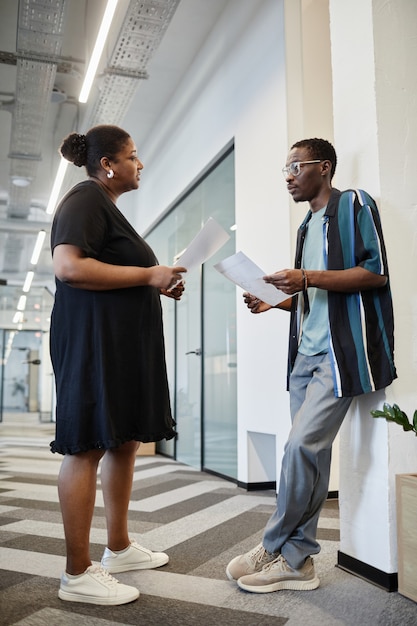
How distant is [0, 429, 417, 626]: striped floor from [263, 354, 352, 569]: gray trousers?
154 millimetres

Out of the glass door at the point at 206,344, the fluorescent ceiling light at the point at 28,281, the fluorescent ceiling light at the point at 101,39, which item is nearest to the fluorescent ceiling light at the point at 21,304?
the fluorescent ceiling light at the point at 28,281

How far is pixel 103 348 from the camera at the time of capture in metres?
1.75

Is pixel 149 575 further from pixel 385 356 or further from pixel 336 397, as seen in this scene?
pixel 385 356

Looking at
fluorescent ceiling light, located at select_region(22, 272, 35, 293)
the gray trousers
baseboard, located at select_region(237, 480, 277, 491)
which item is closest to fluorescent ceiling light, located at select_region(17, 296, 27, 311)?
fluorescent ceiling light, located at select_region(22, 272, 35, 293)

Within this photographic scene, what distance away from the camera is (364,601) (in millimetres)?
1695

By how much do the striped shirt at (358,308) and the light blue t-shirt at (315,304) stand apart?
0.17 ft

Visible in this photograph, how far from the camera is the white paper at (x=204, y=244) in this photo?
68.4 inches

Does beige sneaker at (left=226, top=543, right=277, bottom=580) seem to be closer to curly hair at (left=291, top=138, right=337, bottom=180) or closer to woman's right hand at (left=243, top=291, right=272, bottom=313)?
woman's right hand at (left=243, top=291, right=272, bottom=313)

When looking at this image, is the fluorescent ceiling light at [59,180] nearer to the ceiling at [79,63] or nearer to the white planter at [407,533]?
the ceiling at [79,63]

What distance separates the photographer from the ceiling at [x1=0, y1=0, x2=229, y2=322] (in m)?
4.09

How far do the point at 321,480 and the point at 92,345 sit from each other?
82cm

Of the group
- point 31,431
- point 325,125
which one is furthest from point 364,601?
point 31,431

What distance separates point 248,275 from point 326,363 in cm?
37

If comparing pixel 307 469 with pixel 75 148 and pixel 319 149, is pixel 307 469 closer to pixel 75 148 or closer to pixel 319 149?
pixel 319 149
